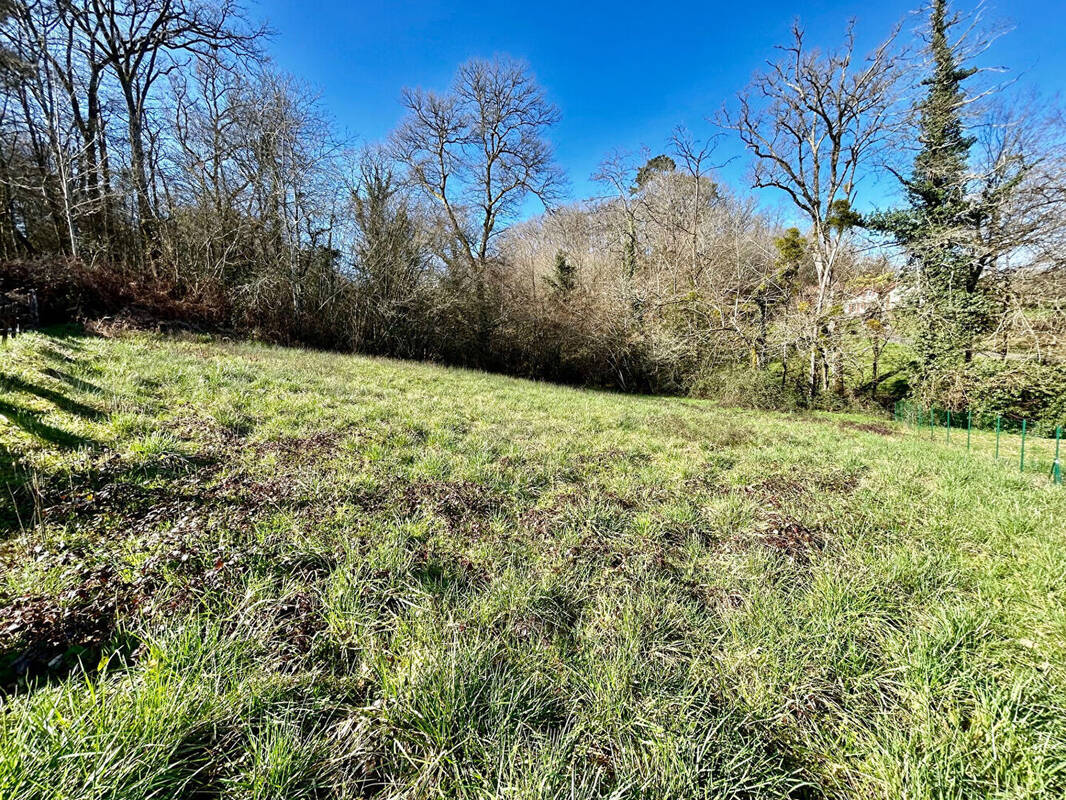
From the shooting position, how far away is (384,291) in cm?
1503

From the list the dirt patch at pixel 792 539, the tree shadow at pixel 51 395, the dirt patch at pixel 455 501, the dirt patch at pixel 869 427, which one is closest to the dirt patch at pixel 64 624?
the dirt patch at pixel 455 501

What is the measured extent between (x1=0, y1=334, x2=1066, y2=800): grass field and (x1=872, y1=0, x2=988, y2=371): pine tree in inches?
467

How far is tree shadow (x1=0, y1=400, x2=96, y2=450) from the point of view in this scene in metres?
3.27

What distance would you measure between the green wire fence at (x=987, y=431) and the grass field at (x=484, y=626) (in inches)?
276

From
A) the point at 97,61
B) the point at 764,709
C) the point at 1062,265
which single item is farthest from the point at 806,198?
the point at 97,61

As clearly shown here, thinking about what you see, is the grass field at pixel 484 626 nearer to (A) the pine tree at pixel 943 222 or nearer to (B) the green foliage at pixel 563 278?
(A) the pine tree at pixel 943 222

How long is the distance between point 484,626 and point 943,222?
18943 mm

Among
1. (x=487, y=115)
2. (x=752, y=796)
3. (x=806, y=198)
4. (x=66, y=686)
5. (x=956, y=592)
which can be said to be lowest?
(x=752, y=796)

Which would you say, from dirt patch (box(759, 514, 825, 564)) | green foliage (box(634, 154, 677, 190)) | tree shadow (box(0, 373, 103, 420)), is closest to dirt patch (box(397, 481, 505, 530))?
dirt patch (box(759, 514, 825, 564))

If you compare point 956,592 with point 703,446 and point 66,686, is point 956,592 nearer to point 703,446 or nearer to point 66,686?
point 703,446

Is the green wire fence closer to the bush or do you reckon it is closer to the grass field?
the bush

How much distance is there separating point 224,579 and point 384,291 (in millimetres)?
14448

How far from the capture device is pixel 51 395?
405cm

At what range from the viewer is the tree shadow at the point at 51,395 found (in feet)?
12.7
